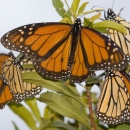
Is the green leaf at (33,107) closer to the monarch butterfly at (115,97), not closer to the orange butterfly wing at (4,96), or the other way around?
the orange butterfly wing at (4,96)

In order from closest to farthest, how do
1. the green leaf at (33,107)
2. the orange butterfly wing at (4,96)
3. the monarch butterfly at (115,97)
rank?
the monarch butterfly at (115,97), the orange butterfly wing at (4,96), the green leaf at (33,107)

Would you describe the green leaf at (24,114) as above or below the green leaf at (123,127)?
below

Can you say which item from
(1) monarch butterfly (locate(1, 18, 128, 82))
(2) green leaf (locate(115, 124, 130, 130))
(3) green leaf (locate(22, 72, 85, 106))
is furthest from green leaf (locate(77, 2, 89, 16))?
(2) green leaf (locate(115, 124, 130, 130))

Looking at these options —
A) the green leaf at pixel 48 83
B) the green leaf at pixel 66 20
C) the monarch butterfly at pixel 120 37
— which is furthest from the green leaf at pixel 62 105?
the monarch butterfly at pixel 120 37

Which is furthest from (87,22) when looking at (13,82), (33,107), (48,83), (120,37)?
(33,107)

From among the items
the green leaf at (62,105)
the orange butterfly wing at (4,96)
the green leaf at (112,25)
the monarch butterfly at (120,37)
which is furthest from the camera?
the orange butterfly wing at (4,96)

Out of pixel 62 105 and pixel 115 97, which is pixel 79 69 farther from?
pixel 115 97

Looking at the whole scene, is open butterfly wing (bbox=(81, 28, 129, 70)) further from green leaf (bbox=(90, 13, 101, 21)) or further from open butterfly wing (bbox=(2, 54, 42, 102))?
open butterfly wing (bbox=(2, 54, 42, 102))
